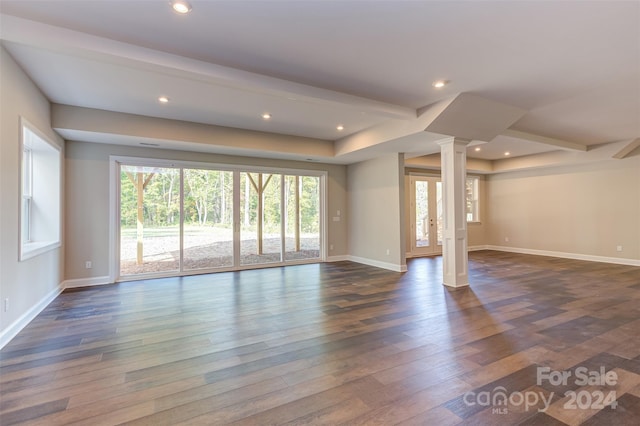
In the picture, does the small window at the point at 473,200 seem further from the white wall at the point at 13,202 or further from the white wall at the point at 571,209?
the white wall at the point at 13,202

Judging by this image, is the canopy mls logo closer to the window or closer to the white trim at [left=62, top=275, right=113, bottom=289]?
the window

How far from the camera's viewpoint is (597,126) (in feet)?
18.4

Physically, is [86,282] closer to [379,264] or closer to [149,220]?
[149,220]

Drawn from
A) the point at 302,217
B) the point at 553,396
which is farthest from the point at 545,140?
the point at 553,396

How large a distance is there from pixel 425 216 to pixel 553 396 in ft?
23.2

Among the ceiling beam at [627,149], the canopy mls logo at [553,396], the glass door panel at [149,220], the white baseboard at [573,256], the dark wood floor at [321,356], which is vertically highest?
the ceiling beam at [627,149]

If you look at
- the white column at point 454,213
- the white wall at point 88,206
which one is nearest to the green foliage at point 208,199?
the white wall at point 88,206

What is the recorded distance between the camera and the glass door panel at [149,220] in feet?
18.7

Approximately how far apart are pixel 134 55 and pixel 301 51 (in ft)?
4.96

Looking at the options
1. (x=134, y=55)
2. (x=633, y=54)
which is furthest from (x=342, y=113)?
(x=633, y=54)

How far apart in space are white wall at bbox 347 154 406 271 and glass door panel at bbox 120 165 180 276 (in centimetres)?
406

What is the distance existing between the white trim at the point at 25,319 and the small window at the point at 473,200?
10.3 metres

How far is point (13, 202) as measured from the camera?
3.05m

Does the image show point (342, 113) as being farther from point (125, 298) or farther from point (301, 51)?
point (125, 298)
